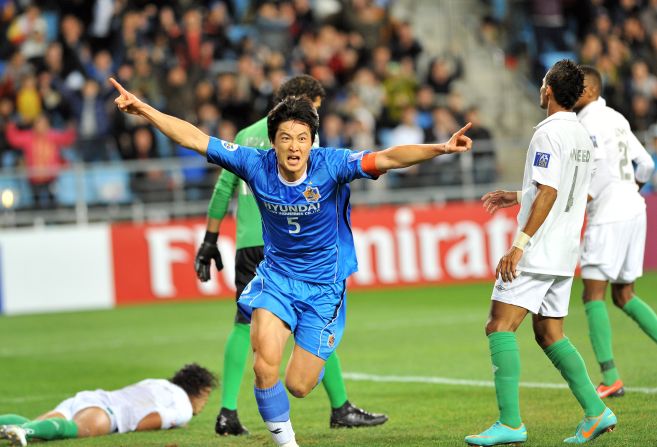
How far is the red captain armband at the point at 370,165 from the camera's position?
6.91m

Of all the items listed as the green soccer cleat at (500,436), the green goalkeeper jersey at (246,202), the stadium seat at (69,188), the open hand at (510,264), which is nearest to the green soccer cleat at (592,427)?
the green soccer cleat at (500,436)

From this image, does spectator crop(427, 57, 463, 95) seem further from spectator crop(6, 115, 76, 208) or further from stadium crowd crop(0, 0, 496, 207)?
spectator crop(6, 115, 76, 208)

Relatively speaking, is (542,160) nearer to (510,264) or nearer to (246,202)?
(510,264)

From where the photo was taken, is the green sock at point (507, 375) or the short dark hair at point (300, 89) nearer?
the green sock at point (507, 375)

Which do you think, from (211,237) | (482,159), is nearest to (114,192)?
(482,159)

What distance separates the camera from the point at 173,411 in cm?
851

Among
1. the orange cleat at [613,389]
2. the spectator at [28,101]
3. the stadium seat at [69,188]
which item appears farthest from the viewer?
the spectator at [28,101]

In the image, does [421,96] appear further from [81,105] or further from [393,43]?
[81,105]

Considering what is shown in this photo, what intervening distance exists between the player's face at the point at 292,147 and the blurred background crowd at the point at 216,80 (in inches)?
444

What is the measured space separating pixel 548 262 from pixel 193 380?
9.11 ft

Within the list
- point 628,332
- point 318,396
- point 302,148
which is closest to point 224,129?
point 628,332

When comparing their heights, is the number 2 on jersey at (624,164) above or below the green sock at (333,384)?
above

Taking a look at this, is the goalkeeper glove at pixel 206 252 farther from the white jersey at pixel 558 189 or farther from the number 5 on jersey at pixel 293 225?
the white jersey at pixel 558 189

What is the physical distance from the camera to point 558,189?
284 inches
